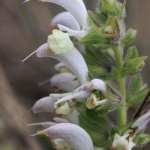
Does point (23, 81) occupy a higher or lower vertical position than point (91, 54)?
lower

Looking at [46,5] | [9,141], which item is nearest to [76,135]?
[9,141]

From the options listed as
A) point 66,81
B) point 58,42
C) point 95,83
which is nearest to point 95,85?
point 95,83

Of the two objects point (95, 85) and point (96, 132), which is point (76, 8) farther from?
point (96, 132)

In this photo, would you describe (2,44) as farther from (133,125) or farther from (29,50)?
(133,125)

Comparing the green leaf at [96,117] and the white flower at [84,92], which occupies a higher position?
the white flower at [84,92]

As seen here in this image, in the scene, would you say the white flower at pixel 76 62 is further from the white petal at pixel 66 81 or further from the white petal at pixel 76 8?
the white petal at pixel 66 81

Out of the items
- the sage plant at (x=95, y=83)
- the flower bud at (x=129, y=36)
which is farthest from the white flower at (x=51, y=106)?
the flower bud at (x=129, y=36)

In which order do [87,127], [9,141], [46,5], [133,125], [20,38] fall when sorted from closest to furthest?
[133,125], [87,127], [9,141], [46,5], [20,38]
